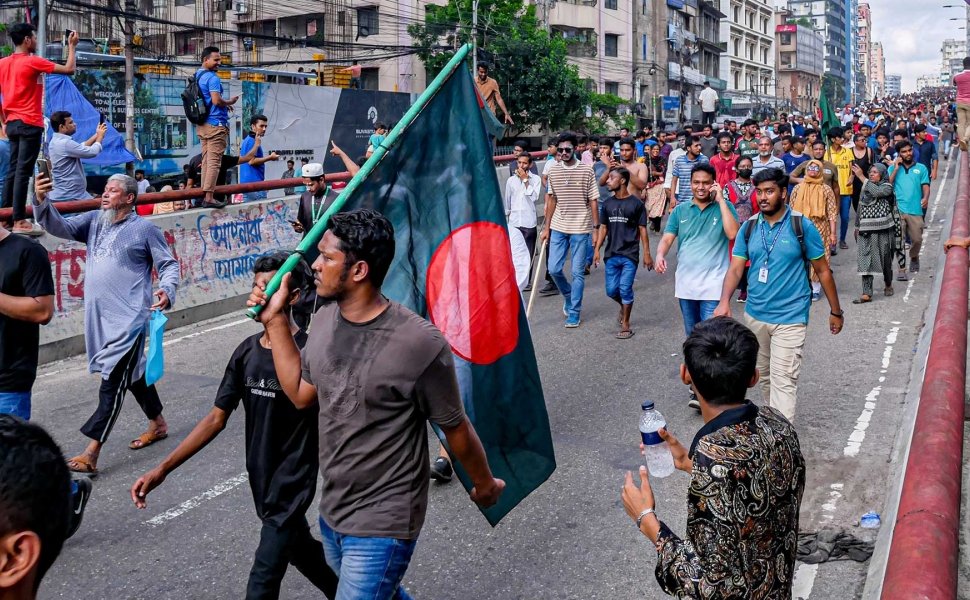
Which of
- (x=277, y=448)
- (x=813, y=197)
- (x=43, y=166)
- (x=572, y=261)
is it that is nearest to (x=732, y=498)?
(x=277, y=448)

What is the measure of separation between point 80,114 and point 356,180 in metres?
13.7

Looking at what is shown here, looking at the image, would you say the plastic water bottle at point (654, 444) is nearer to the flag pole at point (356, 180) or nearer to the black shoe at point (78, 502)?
the flag pole at point (356, 180)

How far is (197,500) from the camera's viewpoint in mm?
6219

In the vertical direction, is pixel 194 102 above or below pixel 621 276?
above

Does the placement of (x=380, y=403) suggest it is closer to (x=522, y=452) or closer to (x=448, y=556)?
(x=522, y=452)

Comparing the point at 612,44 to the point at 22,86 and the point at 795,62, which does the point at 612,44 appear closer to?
the point at 22,86

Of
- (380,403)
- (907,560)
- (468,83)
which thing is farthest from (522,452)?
(907,560)

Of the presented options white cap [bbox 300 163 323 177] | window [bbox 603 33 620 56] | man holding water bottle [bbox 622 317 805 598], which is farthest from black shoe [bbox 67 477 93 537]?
window [bbox 603 33 620 56]

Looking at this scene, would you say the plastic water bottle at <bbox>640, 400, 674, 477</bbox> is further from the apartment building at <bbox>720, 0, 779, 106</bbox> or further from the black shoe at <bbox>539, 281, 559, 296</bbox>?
the apartment building at <bbox>720, 0, 779, 106</bbox>

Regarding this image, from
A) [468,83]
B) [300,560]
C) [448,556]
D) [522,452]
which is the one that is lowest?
[448,556]

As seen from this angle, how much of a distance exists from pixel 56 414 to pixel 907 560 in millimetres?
6862

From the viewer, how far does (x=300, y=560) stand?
161 inches

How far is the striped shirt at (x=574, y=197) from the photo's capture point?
11.2 metres

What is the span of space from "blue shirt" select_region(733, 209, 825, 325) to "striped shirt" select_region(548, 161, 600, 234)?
4.45m
